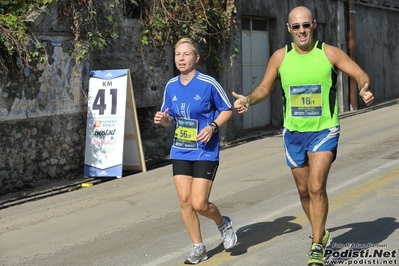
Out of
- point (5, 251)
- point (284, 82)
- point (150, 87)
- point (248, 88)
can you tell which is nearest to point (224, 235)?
point (284, 82)

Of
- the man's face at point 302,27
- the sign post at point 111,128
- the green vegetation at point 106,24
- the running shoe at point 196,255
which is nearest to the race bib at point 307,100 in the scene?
the man's face at point 302,27

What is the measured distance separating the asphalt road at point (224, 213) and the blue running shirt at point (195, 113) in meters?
0.94

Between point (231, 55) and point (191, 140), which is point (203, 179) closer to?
point (191, 140)

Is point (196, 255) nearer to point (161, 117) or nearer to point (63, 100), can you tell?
point (161, 117)

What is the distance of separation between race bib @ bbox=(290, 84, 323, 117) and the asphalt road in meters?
1.24

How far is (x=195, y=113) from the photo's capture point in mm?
6906

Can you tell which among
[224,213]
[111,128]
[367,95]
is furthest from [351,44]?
[367,95]

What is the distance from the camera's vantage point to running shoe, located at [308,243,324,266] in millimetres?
6363

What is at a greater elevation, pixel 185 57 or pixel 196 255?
pixel 185 57

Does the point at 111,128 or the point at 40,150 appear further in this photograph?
the point at 111,128

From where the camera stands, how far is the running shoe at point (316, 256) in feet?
20.9

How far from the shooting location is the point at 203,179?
22.3 feet

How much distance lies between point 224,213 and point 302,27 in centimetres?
338

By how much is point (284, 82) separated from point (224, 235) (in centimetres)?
148
